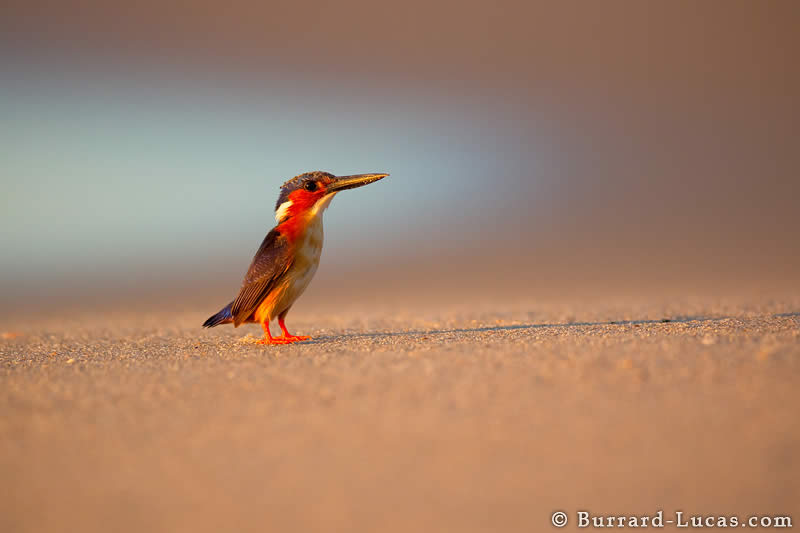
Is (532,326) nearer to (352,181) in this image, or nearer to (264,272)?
(352,181)

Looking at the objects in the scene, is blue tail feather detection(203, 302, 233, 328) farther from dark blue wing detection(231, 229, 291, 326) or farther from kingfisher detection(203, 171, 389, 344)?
dark blue wing detection(231, 229, 291, 326)

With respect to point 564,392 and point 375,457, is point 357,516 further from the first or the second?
point 564,392

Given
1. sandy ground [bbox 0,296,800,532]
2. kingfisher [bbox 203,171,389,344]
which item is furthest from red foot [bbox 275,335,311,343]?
sandy ground [bbox 0,296,800,532]

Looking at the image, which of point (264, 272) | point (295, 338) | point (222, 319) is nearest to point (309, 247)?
point (264, 272)

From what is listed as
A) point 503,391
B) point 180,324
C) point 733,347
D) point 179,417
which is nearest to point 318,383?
point 179,417

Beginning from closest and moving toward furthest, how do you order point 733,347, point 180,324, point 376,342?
point 733,347
point 376,342
point 180,324

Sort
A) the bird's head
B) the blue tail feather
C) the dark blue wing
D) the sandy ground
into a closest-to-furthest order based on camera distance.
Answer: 1. the sandy ground
2. the dark blue wing
3. the bird's head
4. the blue tail feather

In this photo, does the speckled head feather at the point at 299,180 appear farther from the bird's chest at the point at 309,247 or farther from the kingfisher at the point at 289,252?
the bird's chest at the point at 309,247
